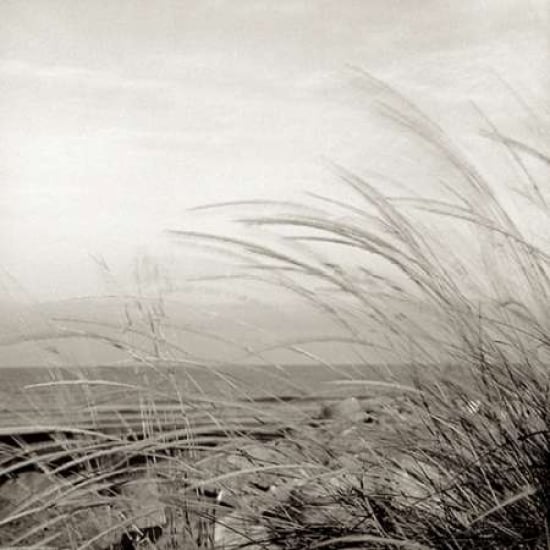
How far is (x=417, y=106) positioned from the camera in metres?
0.85

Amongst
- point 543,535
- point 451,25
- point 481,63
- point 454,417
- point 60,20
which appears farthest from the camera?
point 60,20

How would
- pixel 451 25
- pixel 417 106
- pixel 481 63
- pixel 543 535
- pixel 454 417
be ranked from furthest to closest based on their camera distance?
1. pixel 451 25
2. pixel 481 63
3. pixel 417 106
4. pixel 454 417
5. pixel 543 535

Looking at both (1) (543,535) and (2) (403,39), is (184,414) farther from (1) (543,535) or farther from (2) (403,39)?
(2) (403,39)

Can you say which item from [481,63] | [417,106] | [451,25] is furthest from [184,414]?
[451,25]

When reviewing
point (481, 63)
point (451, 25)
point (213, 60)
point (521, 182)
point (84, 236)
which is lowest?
point (521, 182)

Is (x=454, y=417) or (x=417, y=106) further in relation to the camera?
(x=417, y=106)

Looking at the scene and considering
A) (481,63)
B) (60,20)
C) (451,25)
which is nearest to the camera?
(481,63)

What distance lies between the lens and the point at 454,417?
738 millimetres

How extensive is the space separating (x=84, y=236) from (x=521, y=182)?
1.85 feet

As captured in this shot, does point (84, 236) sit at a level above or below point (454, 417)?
above

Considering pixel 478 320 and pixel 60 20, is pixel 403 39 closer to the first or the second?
pixel 60 20

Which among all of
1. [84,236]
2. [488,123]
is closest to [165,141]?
[84,236]

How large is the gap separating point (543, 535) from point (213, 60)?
158cm

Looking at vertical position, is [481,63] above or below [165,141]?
below
